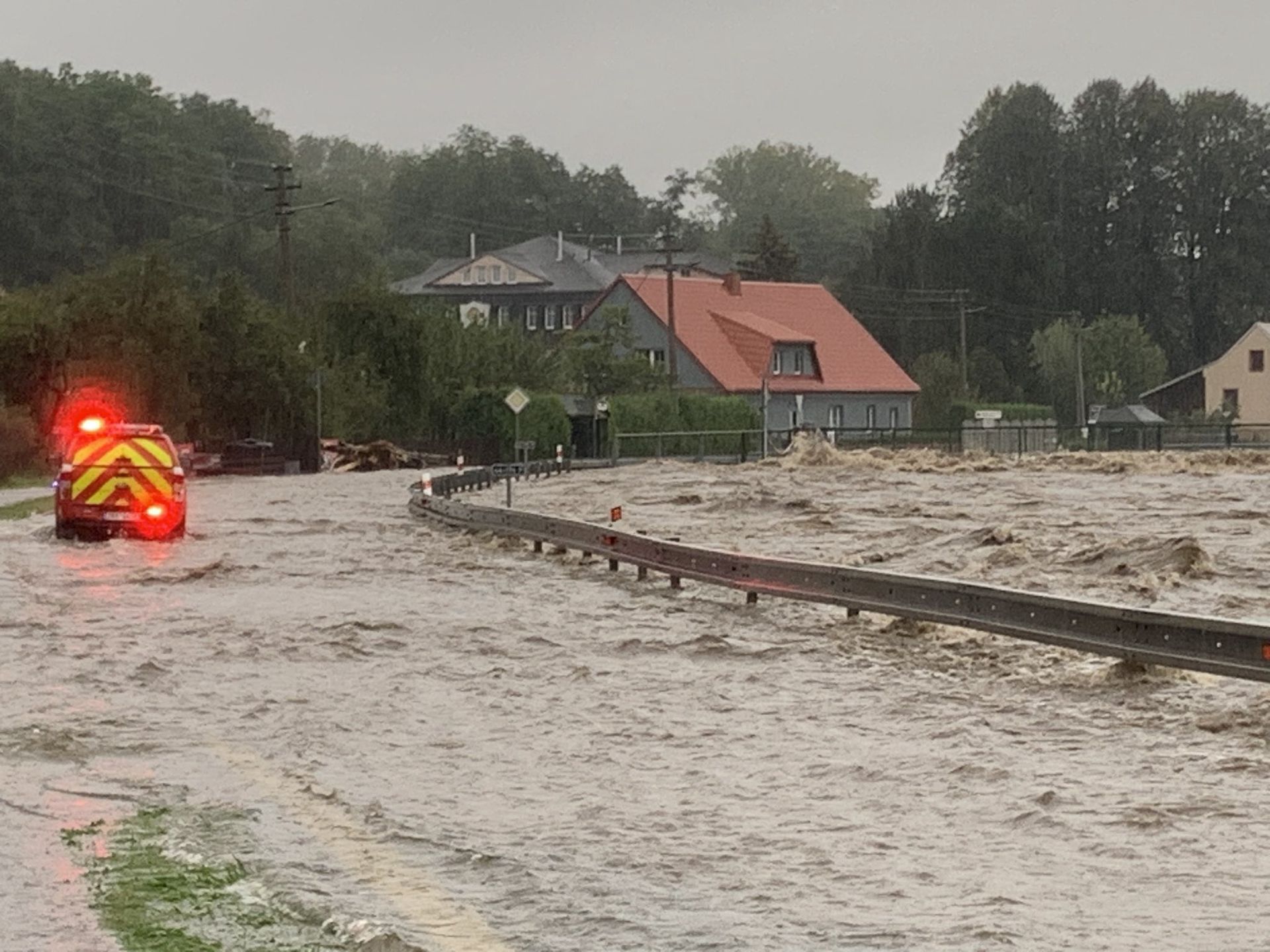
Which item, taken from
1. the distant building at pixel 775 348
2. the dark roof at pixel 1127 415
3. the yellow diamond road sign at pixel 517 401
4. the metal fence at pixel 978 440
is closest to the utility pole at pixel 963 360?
the distant building at pixel 775 348

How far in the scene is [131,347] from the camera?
70938mm

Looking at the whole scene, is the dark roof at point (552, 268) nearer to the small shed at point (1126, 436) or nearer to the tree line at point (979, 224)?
the tree line at point (979, 224)

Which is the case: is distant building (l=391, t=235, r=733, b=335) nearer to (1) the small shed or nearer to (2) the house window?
(2) the house window

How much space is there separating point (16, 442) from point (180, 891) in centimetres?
5370

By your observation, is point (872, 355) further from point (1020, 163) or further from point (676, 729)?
point (676, 729)

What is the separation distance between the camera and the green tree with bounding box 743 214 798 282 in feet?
515

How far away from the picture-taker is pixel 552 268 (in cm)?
15662

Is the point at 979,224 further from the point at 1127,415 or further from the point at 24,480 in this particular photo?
the point at 24,480

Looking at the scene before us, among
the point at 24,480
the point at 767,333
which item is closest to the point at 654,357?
the point at 767,333

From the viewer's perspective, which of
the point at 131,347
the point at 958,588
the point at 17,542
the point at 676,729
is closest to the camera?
the point at 676,729

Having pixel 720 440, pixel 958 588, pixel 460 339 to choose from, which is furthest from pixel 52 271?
pixel 958 588

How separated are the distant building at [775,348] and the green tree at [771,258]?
36.5 meters

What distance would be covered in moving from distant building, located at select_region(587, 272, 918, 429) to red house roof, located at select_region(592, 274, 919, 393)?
0.07m

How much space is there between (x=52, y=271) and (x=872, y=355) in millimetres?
43454
